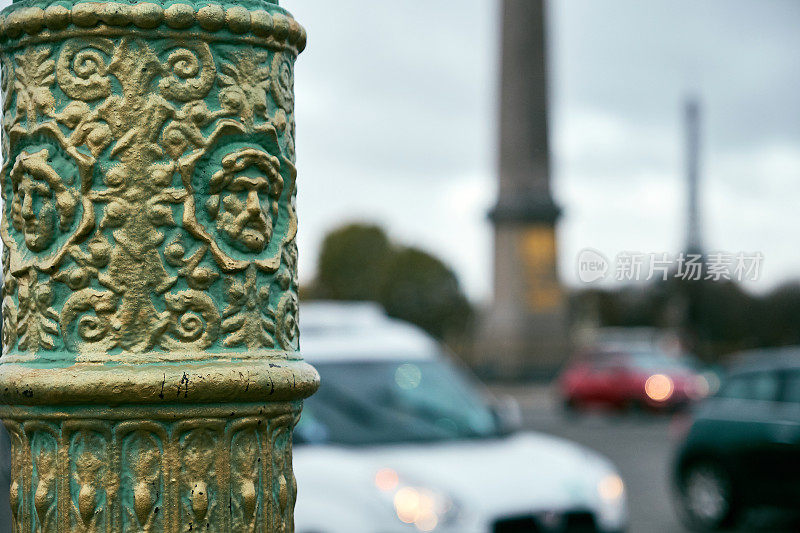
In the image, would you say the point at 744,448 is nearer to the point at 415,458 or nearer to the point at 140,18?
the point at 415,458

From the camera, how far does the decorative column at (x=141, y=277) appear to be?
173 centimetres

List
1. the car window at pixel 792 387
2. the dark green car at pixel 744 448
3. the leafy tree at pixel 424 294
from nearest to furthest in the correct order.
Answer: the dark green car at pixel 744 448 → the car window at pixel 792 387 → the leafy tree at pixel 424 294

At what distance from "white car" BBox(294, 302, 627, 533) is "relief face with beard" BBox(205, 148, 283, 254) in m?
4.52

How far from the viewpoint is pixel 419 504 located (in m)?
6.21

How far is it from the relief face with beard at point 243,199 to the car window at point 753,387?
9424mm

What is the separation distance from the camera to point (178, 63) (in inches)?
70.5

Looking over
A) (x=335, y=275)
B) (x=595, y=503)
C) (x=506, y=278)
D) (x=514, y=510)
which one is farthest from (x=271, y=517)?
(x=335, y=275)

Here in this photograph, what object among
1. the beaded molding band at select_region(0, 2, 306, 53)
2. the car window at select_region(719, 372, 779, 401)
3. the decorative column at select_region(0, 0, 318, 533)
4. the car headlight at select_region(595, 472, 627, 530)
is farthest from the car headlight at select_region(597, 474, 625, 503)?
the beaded molding band at select_region(0, 2, 306, 53)

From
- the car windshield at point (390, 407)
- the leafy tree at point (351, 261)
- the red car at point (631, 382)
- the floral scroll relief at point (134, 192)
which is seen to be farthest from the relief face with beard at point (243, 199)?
the leafy tree at point (351, 261)

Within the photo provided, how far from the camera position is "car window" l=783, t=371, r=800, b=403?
33.7 ft

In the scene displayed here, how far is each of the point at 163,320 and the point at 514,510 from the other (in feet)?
15.9

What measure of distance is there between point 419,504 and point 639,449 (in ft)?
41.3

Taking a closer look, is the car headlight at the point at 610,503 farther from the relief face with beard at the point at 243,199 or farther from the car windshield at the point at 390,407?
the relief face with beard at the point at 243,199

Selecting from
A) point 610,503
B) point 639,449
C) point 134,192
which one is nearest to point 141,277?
point 134,192
